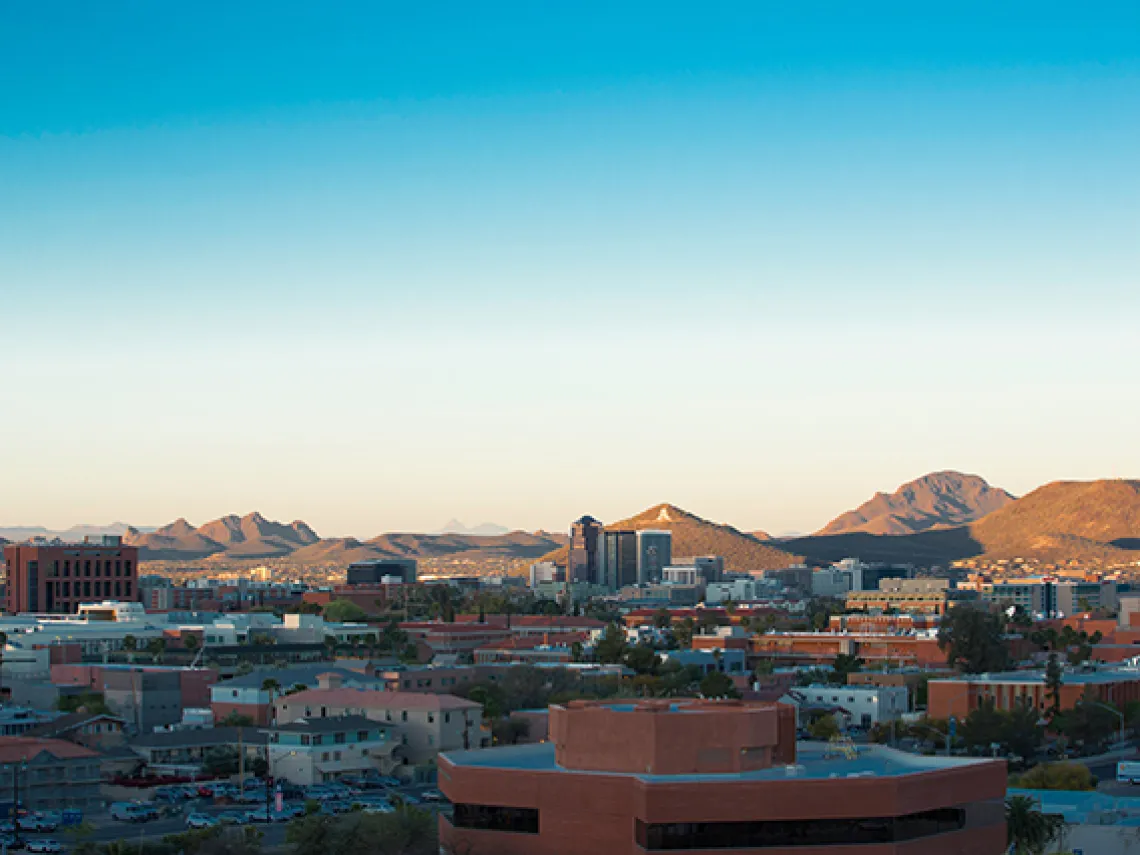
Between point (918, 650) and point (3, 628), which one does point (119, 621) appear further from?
point (918, 650)

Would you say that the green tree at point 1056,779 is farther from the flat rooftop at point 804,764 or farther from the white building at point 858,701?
the white building at point 858,701

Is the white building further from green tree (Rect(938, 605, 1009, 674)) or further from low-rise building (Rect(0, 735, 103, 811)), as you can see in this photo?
low-rise building (Rect(0, 735, 103, 811))

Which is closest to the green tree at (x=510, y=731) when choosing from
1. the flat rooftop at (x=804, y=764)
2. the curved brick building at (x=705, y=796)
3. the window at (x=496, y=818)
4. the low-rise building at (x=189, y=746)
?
the low-rise building at (x=189, y=746)

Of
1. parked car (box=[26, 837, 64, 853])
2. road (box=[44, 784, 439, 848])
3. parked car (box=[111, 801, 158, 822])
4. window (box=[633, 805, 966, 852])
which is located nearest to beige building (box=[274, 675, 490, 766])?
road (box=[44, 784, 439, 848])

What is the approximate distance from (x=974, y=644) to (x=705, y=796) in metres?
97.3

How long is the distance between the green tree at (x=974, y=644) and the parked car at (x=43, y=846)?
281 ft

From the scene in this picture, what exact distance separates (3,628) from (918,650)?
253 ft

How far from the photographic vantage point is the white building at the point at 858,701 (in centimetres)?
11712

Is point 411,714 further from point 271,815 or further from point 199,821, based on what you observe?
point 199,821

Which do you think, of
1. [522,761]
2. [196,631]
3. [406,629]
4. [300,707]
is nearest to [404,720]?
[300,707]

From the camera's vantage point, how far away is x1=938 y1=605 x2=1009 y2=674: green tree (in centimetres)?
13650

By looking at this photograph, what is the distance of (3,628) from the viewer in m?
156

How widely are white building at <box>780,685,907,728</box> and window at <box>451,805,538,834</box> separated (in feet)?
231

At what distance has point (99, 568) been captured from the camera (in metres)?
198
